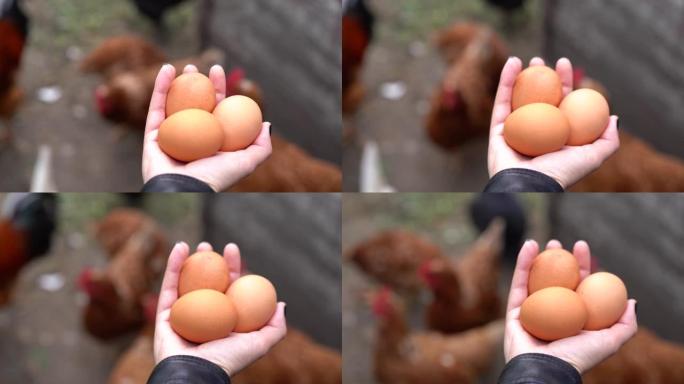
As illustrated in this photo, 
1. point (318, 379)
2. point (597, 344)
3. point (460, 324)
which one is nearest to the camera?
point (597, 344)

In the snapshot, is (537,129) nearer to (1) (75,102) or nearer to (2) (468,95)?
(2) (468,95)

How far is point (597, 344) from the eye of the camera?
152cm

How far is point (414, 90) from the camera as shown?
8.78 feet

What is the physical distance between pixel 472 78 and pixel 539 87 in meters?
0.84

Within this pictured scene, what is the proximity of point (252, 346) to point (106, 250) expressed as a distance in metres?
1.21

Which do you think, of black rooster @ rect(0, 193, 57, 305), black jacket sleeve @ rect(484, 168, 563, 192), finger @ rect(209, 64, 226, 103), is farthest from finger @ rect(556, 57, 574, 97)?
black rooster @ rect(0, 193, 57, 305)

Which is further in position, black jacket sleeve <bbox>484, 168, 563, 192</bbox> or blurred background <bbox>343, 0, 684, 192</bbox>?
blurred background <bbox>343, 0, 684, 192</bbox>

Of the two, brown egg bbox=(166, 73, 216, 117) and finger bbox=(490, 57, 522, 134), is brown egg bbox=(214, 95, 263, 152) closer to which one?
brown egg bbox=(166, 73, 216, 117)

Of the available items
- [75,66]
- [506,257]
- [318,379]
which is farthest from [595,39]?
[75,66]

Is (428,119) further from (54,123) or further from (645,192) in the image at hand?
(54,123)

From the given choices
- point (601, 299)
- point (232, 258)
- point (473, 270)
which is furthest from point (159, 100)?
point (473, 270)

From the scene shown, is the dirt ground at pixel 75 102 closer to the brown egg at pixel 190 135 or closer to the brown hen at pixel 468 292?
the brown hen at pixel 468 292

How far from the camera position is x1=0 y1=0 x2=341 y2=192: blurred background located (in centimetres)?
248

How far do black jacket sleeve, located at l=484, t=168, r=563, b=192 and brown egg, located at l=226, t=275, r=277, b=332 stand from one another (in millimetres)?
431
